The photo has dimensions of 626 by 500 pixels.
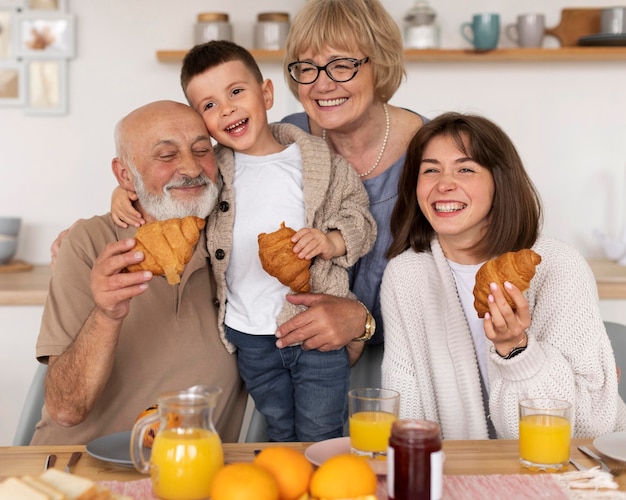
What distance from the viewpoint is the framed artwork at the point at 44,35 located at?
3672 millimetres

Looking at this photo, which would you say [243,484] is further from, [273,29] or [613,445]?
[273,29]

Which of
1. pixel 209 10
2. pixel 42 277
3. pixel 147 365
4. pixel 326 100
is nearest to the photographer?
pixel 147 365

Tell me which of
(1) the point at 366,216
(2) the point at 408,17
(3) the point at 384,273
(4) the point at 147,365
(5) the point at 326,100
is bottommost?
(4) the point at 147,365

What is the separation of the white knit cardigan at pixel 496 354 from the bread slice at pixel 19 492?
1001 millimetres

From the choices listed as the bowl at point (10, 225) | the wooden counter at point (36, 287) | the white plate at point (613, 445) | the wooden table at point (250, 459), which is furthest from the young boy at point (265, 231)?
the bowl at point (10, 225)

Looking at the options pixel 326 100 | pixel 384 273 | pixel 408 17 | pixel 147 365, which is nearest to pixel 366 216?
pixel 384 273

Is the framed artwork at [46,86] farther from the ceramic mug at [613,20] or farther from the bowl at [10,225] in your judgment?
the ceramic mug at [613,20]

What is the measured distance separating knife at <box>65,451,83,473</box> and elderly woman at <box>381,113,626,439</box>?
82cm

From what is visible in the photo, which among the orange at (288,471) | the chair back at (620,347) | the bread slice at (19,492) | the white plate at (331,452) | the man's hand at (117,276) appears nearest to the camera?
the bread slice at (19,492)

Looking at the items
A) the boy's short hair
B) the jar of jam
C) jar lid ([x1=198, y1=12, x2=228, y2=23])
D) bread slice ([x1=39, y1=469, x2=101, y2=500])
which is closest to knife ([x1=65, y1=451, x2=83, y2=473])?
bread slice ([x1=39, y1=469, x2=101, y2=500])

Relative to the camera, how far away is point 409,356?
2.06 meters

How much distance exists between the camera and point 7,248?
354 cm

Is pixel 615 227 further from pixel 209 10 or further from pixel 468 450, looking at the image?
pixel 468 450

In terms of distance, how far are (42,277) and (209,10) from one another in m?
1.37
